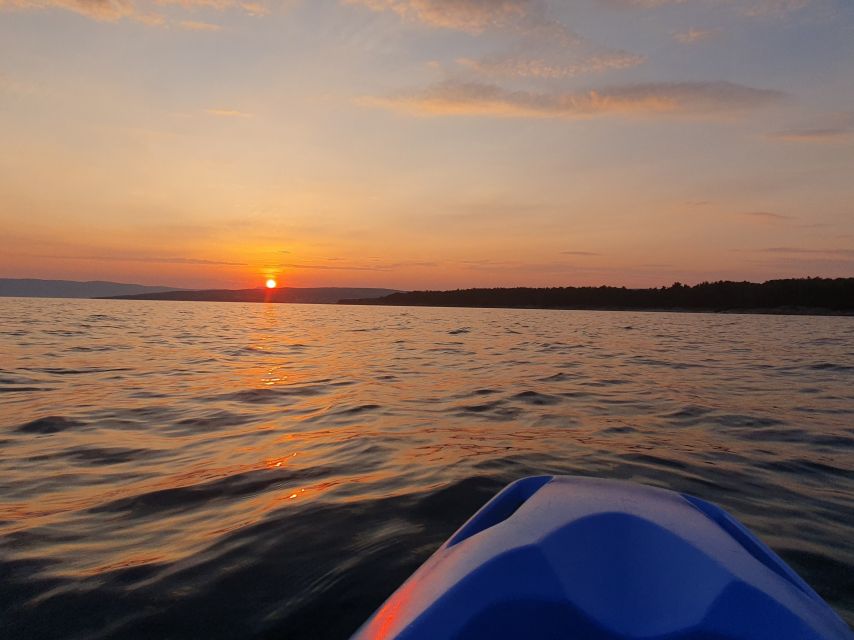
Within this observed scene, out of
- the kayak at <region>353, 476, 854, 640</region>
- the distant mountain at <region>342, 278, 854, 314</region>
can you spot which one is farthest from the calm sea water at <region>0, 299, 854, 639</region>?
the distant mountain at <region>342, 278, 854, 314</region>

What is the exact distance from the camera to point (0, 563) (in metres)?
3.23

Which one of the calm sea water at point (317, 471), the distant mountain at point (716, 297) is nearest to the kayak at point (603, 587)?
the calm sea water at point (317, 471)

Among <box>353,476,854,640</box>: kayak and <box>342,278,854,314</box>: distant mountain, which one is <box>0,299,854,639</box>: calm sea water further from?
<box>342,278,854,314</box>: distant mountain

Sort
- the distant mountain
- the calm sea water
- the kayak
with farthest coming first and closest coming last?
the distant mountain → the calm sea water → the kayak

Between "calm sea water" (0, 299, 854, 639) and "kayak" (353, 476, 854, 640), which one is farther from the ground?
"kayak" (353, 476, 854, 640)

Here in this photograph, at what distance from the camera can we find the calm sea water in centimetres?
295

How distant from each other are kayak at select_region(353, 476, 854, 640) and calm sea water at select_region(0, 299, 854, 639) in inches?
46.6

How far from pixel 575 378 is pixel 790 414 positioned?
4.15 metres

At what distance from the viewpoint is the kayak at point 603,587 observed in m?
1.51

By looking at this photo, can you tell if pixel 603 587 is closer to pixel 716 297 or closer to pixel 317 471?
pixel 317 471

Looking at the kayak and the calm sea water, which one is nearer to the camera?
the kayak

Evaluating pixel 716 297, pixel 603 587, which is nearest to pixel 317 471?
pixel 603 587

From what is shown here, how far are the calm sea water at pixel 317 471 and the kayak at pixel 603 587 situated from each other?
1.18 meters

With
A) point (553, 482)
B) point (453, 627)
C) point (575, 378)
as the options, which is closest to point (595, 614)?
point (453, 627)
